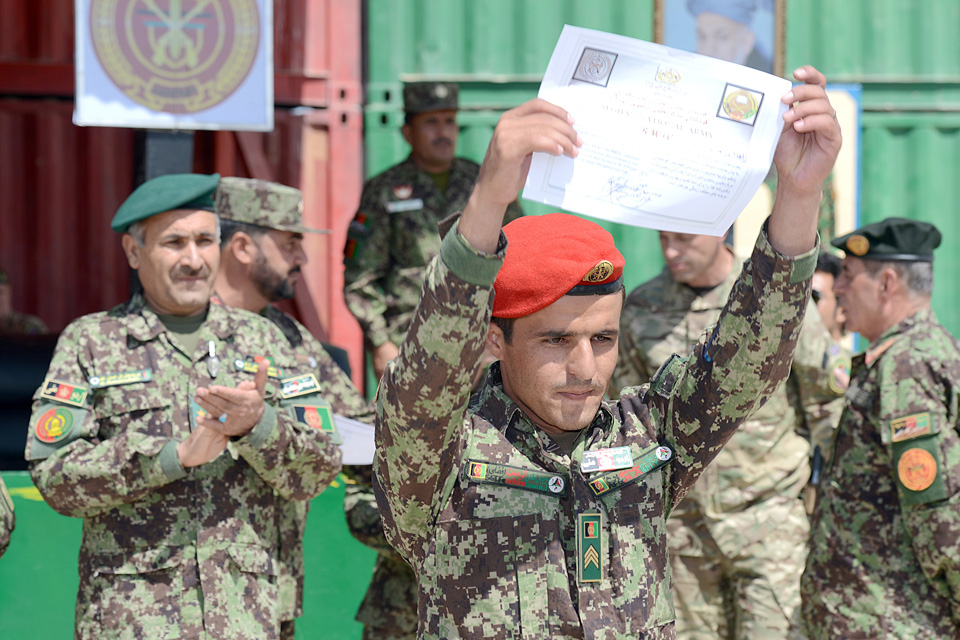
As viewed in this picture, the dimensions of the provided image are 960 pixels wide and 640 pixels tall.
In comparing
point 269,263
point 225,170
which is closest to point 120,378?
point 269,263

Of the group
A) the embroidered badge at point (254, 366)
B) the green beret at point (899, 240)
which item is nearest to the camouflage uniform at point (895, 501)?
the green beret at point (899, 240)

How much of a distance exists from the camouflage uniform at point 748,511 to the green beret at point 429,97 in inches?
81.9

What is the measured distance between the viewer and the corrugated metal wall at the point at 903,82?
24.0 feet

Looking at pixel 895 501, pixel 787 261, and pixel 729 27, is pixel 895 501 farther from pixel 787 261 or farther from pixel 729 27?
pixel 729 27

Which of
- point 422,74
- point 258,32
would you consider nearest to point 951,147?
point 422,74

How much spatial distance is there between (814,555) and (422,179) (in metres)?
2.98

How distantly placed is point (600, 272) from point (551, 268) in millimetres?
90

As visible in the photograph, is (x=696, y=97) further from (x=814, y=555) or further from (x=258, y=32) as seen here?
(x=258, y=32)

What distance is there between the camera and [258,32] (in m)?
4.45

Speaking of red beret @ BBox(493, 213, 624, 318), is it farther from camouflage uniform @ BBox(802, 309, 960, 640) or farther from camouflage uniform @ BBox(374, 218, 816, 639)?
camouflage uniform @ BBox(802, 309, 960, 640)

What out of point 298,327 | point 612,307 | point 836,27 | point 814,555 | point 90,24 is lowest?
point 814,555

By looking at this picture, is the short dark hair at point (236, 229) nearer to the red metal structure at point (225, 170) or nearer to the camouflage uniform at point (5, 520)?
the camouflage uniform at point (5, 520)

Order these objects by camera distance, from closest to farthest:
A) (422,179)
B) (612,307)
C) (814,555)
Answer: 1. (612,307)
2. (814,555)
3. (422,179)

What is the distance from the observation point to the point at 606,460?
6.44 ft
